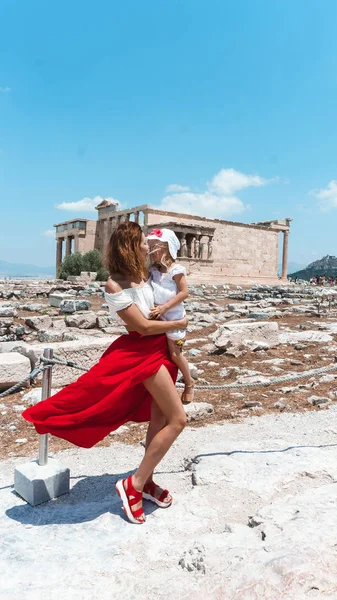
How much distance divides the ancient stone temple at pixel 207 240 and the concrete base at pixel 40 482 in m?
30.2

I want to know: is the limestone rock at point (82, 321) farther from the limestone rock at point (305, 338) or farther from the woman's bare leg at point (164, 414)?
the woman's bare leg at point (164, 414)

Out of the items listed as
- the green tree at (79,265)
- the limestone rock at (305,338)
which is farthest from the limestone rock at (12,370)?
the green tree at (79,265)

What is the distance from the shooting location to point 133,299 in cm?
268

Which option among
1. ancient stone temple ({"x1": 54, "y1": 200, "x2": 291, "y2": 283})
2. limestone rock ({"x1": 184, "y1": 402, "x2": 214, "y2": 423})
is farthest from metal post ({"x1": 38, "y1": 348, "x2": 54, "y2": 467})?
ancient stone temple ({"x1": 54, "y1": 200, "x2": 291, "y2": 283})

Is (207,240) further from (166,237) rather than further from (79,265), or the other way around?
(166,237)

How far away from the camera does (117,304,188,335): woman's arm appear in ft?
8.54

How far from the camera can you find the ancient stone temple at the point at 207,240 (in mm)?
36625

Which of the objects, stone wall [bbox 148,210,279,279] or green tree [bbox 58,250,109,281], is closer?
green tree [bbox 58,250,109,281]

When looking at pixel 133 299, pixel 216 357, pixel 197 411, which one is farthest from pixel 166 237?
pixel 216 357

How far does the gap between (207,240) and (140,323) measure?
124 feet

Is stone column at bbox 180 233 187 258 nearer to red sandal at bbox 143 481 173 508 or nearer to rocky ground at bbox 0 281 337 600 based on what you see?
rocky ground at bbox 0 281 337 600

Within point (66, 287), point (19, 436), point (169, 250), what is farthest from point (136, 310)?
point (66, 287)

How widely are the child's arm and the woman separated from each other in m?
0.06

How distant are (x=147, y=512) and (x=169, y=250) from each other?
1.67 meters
